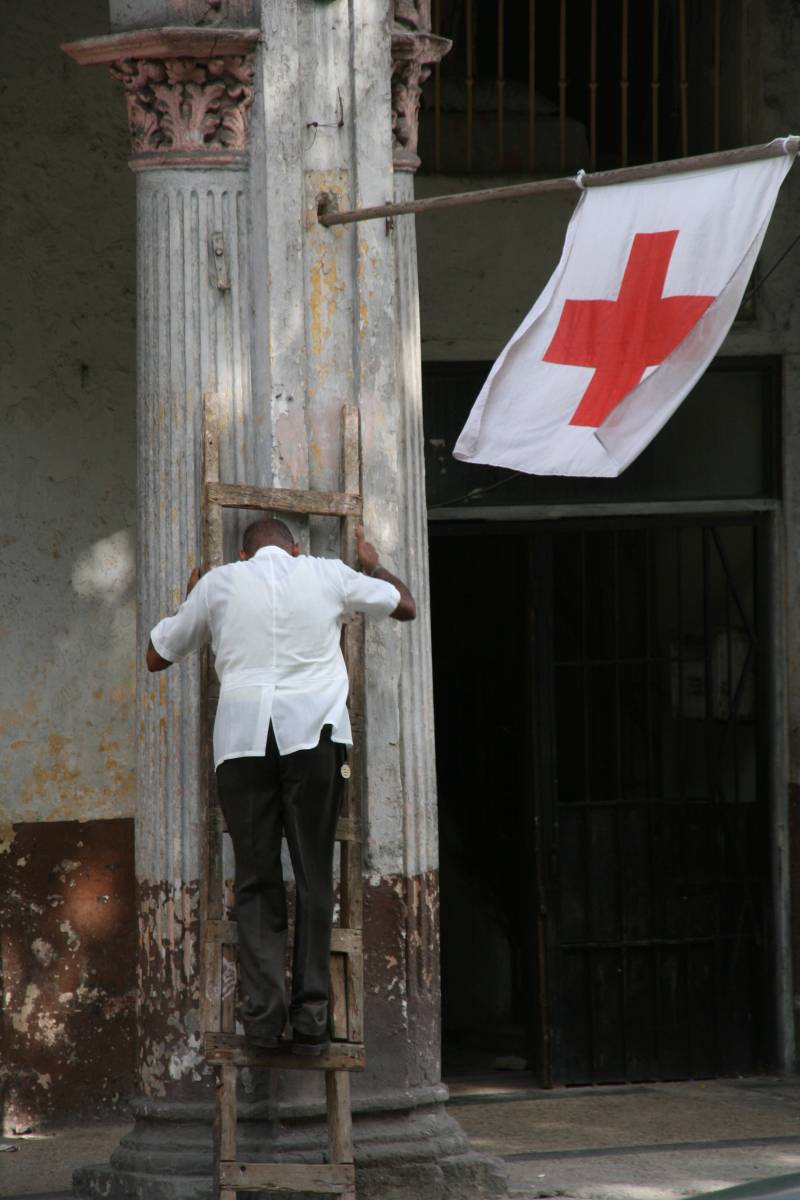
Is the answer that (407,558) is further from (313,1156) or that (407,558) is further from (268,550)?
(313,1156)

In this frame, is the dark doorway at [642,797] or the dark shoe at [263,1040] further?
the dark doorway at [642,797]

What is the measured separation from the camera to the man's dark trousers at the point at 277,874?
6.51 metres

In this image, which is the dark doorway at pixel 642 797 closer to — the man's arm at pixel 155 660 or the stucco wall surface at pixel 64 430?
the stucco wall surface at pixel 64 430

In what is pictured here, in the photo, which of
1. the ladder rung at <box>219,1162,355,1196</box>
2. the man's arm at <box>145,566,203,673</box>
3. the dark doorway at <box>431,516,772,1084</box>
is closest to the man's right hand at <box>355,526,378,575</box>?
the man's arm at <box>145,566,203,673</box>

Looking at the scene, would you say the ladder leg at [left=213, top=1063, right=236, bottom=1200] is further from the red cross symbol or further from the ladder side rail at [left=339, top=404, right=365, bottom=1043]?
the red cross symbol

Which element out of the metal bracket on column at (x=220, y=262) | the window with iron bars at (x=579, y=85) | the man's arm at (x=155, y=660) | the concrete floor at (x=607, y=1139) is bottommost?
the concrete floor at (x=607, y=1139)

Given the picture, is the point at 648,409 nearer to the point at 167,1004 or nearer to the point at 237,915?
the point at 237,915

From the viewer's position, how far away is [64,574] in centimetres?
927

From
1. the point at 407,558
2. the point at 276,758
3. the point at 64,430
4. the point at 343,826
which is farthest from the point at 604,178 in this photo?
the point at 64,430

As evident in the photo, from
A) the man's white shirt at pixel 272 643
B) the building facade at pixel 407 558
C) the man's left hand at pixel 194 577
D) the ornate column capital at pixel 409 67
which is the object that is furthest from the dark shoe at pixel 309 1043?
the ornate column capital at pixel 409 67

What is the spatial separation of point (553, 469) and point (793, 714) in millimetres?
4233

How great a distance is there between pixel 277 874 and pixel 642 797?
3955mm

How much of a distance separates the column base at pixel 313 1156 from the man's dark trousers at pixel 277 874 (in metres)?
0.62

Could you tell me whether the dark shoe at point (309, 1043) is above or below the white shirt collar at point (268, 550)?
below
